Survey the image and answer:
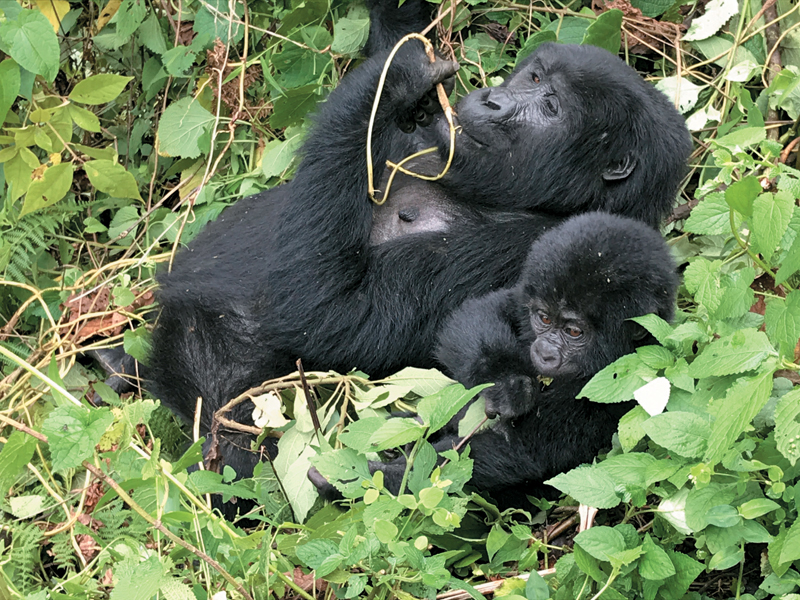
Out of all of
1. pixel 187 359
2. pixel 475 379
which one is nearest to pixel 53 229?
pixel 187 359

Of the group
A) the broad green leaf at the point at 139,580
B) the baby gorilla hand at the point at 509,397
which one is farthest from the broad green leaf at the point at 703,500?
the broad green leaf at the point at 139,580

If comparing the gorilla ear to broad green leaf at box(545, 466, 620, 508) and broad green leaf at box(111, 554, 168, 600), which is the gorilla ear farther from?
broad green leaf at box(111, 554, 168, 600)

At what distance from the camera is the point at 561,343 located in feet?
7.98

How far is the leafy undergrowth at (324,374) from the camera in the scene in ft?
6.22

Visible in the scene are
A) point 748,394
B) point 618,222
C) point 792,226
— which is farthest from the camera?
point 618,222

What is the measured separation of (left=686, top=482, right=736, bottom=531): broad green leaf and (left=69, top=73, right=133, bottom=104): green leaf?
249 cm

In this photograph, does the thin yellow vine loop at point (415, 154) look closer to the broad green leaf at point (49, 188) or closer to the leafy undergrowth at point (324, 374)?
the leafy undergrowth at point (324, 374)

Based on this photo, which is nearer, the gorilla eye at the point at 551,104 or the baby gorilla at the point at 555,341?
the baby gorilla at the point at 555,341

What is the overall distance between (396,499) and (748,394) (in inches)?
31.5

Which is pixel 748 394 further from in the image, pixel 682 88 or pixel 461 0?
pixel 461 0

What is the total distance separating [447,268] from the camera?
2723 millimetres

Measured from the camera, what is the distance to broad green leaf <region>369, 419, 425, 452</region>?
194 cm

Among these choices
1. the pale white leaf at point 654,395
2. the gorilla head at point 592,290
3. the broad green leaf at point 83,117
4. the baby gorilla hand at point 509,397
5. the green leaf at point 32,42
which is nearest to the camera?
the pale white leaf at point 654,395

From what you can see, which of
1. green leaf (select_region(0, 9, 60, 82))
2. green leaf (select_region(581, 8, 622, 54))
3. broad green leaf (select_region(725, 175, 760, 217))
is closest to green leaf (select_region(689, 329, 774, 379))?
broad green leaf (select_region(725, 175, 760, 217))
